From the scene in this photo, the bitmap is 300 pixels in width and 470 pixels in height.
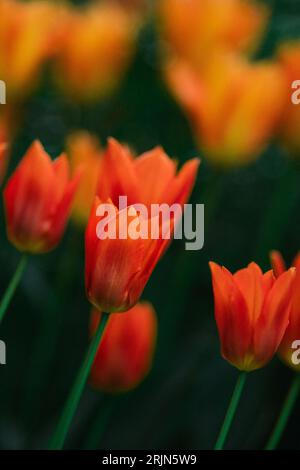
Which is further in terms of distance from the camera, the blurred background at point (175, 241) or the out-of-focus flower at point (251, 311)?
the blurred background at point (175, 241)

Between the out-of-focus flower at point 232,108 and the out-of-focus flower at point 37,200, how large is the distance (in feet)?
1.32

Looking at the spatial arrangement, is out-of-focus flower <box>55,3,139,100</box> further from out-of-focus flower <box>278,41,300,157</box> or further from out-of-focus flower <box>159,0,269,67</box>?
out-of-focus flower <box>278,41,300,157</box>

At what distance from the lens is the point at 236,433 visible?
88 cm

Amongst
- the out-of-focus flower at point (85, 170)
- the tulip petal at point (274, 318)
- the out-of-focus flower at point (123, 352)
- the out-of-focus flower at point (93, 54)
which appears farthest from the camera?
the out-of-focus flower at point (93, 54)

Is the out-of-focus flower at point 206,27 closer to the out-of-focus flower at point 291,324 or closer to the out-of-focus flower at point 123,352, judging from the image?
the out-of-focus flower at point 123,352

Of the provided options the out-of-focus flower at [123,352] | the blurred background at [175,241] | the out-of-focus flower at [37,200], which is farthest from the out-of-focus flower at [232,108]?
the out-of-focus flower at [37,200]

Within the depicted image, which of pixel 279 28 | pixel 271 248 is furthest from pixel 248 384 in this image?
pixel 279 28

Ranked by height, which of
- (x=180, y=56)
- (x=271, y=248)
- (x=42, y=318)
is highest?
(x=180, y=56)

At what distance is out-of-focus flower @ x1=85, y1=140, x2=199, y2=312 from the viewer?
533mm

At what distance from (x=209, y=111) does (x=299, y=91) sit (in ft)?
0.32

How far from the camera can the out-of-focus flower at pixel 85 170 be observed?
898 mm

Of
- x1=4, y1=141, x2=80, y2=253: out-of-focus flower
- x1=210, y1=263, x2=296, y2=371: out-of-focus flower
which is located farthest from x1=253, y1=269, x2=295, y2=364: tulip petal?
x1=4, y1=141, x2=80, y2=253: out-of-focus flower

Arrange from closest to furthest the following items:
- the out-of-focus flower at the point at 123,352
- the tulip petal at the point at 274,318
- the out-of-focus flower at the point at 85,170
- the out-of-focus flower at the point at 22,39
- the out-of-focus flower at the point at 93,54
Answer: the tulip petal at the point at 274,318 → the out-of-focus flower at the point at 123,352 → the out-of-focus flower at the point at 85,170 → the out-of-focus flower at the point at 22,39 → the out-of-focus flower at the point at 93,54

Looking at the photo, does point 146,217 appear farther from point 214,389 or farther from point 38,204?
point 214,389
